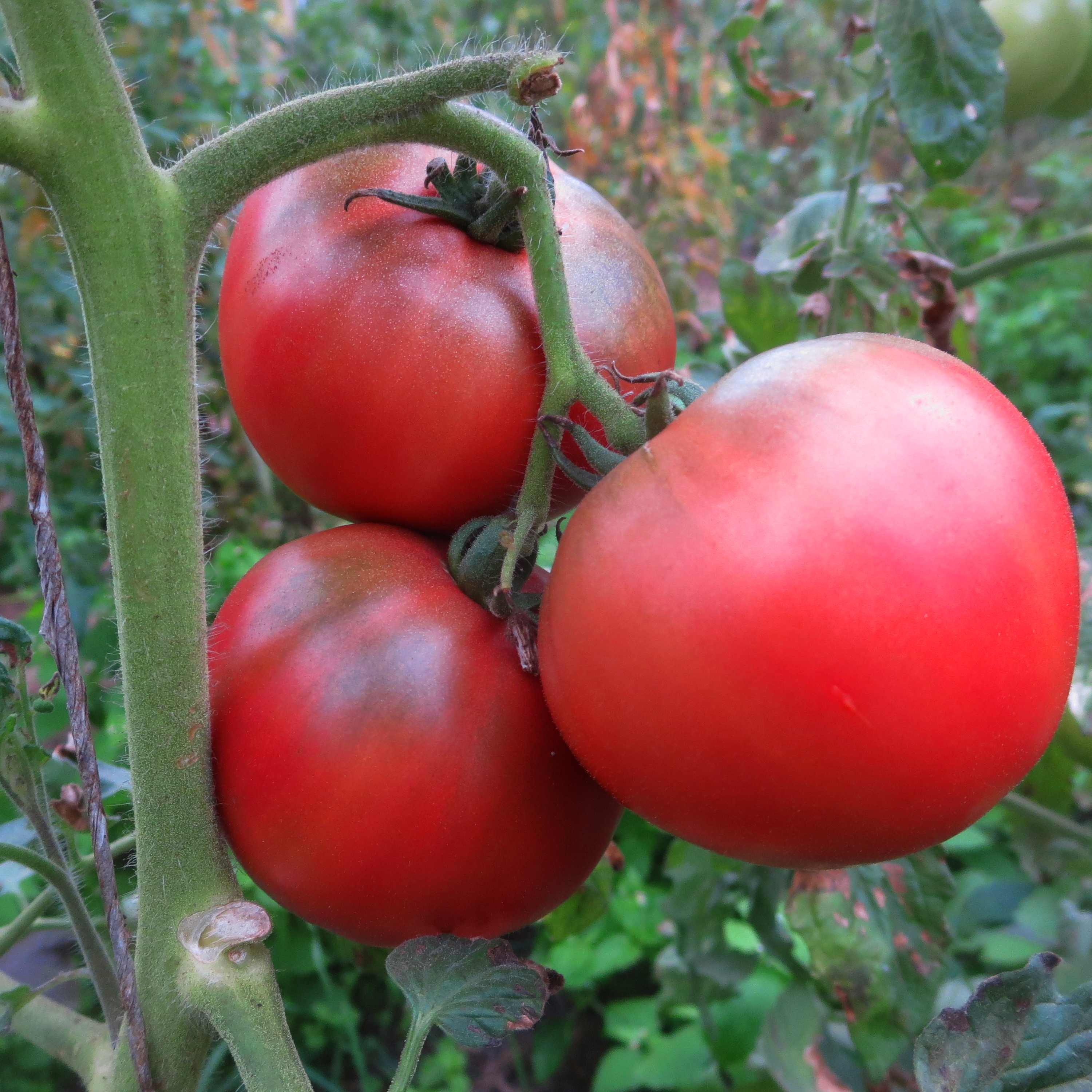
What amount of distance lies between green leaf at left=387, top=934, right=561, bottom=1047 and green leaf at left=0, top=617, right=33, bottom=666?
0.28m

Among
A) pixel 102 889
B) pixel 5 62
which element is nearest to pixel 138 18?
pixel 5 62

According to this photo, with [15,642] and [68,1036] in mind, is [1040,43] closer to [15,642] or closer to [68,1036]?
[15,642]

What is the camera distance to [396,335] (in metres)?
0.56

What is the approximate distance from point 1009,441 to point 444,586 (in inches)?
12.4

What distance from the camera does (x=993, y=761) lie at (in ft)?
1.47

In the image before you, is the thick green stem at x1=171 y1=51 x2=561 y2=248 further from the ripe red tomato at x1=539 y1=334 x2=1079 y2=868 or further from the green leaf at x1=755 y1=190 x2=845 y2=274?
the green leaf at x1=755 y1=190 x2=845 y2=274

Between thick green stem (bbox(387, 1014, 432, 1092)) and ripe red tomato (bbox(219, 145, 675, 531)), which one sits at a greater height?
ripe red tomato (bbox(219, 145, 675, 531))

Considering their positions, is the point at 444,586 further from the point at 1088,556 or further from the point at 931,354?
the point at 1088,556

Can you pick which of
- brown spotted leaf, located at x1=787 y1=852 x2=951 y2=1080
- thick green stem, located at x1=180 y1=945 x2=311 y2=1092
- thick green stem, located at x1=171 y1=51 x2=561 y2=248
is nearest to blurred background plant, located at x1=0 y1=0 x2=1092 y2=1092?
brown spotted leaf, located at x1=787 y1=852 x2=951 y2=1080

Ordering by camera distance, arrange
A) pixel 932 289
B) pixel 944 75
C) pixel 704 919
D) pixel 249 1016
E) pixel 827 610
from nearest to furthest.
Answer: pixel 827 610
pixel 249 1016
pixel 944 75
pixel 932 289
pixel 704 919

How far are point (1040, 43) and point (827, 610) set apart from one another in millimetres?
1114

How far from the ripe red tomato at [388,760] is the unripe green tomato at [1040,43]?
1052mm

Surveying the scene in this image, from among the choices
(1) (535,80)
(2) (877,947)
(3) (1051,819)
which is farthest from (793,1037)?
(1) (535,80)

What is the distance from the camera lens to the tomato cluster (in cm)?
43
